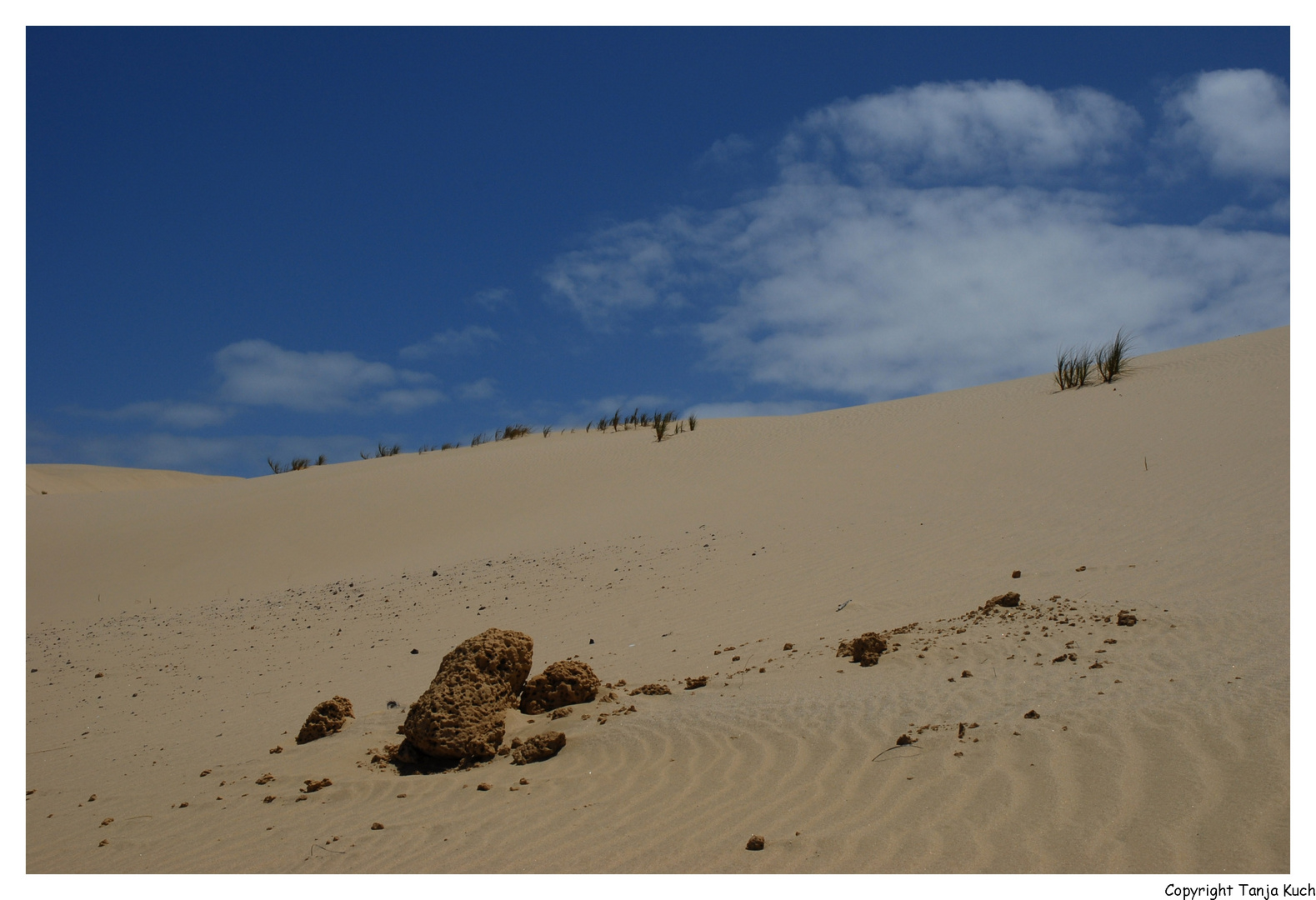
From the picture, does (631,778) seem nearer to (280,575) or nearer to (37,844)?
(37,844)

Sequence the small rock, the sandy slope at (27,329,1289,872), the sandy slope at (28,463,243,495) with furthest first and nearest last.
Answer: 1. the sandy slope at (28,463,243,495)
2. the small rock
3. the sandy slope at (27,329,1289,872)

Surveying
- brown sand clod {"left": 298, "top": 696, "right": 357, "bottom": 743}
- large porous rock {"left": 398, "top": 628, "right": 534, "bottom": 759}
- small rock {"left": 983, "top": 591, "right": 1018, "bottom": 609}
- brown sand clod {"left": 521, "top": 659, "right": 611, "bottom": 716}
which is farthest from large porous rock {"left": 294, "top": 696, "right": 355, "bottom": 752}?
small rock {"left": 983, "top": 591, "right": 1018, "bottom": 609}

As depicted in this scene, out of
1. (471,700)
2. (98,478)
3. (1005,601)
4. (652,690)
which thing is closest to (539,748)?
(471,700)

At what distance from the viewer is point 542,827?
363cm

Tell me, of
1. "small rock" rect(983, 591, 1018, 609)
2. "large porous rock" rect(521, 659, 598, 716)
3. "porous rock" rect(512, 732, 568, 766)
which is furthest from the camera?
"small rock" rect(983, 591, 1018, 609)

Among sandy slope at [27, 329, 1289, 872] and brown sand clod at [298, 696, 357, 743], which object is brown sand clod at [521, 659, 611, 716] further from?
brown sand clod at [298, 696, 357, 743]

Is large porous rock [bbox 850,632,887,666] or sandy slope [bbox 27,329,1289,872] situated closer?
sandy slope [bbox 27,329,1289,872]

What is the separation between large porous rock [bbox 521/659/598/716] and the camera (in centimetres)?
554

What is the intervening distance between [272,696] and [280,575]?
6477 millimetres

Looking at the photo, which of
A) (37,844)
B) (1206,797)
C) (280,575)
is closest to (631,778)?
(1206,797)

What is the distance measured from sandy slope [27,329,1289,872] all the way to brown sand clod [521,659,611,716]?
0.88 feet

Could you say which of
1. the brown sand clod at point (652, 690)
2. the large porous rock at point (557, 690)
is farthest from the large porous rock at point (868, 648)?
the large porous rock at point (557, 690)

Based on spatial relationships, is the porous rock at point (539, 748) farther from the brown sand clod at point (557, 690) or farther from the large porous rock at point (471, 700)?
the brown sand clod at point (557, 690)

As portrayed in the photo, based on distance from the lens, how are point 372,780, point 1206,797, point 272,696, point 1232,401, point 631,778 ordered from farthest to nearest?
point 1232,401, point 272,696, point 372,780, point 631,778, point 1206,797
